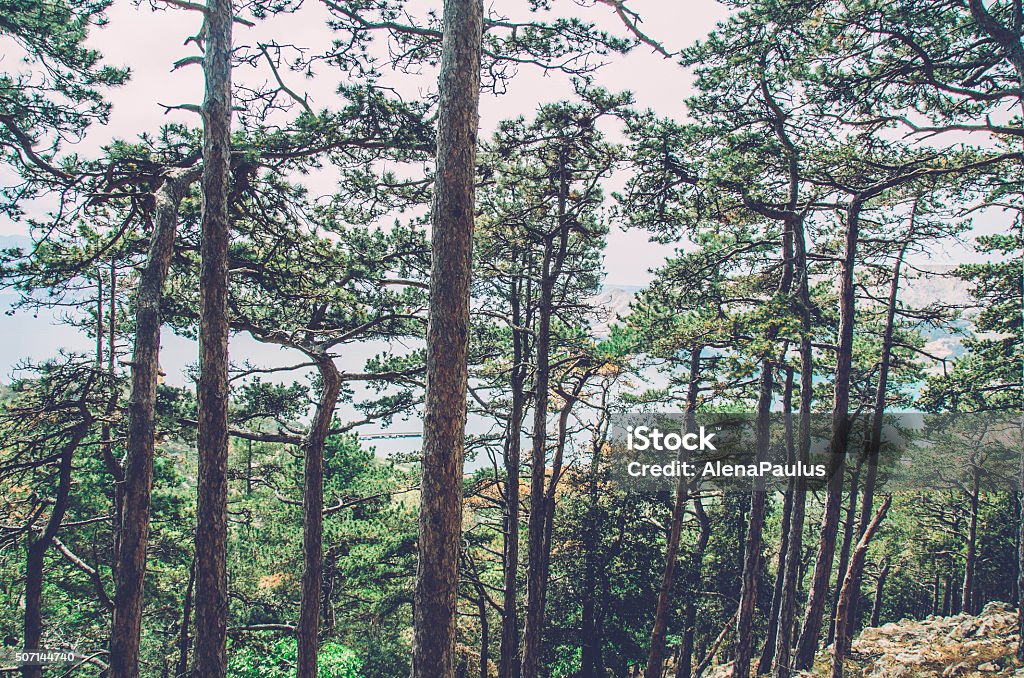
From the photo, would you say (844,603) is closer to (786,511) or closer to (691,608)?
(786,511)

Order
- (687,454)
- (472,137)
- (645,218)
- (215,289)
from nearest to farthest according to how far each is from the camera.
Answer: (472,137) → (215,289) → (645,218) → (687,454)

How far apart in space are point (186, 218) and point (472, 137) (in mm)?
5036

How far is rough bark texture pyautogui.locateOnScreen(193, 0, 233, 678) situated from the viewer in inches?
228

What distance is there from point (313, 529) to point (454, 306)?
608cm

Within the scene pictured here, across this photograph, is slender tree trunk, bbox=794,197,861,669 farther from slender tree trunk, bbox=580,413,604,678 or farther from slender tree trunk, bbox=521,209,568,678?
slender tree trunk, bbox=580,413,604,678

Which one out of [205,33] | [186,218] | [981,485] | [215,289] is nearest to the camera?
[215,289]

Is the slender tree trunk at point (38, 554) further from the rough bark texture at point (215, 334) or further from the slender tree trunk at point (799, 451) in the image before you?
the slender tree trunk at point (799, 451)

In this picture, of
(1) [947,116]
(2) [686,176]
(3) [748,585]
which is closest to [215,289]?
(2) [686,176]

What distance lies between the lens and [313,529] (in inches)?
355

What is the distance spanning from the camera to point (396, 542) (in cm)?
1566

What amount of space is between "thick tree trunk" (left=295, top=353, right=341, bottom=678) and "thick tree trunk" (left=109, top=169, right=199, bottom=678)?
2221 millimetres

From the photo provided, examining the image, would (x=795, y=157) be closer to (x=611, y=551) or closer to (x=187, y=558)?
(x=611, y=551)

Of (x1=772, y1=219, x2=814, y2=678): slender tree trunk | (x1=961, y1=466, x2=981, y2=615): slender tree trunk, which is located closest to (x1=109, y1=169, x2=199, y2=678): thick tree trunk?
(x1=772, y1=219, x2=814, y2=678): slender tree trunk

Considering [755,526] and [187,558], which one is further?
[187,558]
